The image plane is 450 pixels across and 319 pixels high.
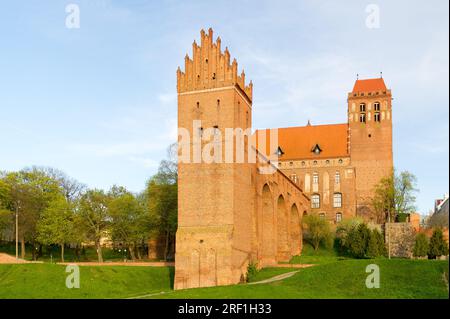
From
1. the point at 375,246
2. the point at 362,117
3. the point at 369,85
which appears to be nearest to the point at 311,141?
the point at 362,117

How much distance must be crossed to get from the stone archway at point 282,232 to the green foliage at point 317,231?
20.0 ft

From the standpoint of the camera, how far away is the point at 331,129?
248ft

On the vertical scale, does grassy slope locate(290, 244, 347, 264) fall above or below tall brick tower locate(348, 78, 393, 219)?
below

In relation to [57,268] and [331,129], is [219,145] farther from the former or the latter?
[331,129]

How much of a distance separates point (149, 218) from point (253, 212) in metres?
15.7

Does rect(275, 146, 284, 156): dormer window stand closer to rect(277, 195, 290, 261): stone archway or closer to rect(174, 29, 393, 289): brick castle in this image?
rect(174, 29, 393, 289): brick castle

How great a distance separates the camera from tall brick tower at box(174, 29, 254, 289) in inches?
1551

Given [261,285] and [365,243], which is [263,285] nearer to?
[261,285]

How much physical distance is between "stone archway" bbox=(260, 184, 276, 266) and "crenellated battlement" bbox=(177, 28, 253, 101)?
36.7 feet

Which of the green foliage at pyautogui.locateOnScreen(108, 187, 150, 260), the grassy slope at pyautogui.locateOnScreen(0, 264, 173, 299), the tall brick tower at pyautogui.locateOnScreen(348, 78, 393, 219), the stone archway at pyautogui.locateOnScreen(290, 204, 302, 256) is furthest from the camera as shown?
the tall brick tower at pyautogui.locateOnScreen(348, 78, 393, 219)

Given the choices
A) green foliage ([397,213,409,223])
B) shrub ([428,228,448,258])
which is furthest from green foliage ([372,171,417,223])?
shrub ([428,228,448,258])

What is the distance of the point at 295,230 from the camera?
62.4 m

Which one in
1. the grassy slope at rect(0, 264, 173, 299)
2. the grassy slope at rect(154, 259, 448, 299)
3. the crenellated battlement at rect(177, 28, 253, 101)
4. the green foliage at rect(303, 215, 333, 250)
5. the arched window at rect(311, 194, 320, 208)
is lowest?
the grassy slope at rect(0, 264, 173, 299)
